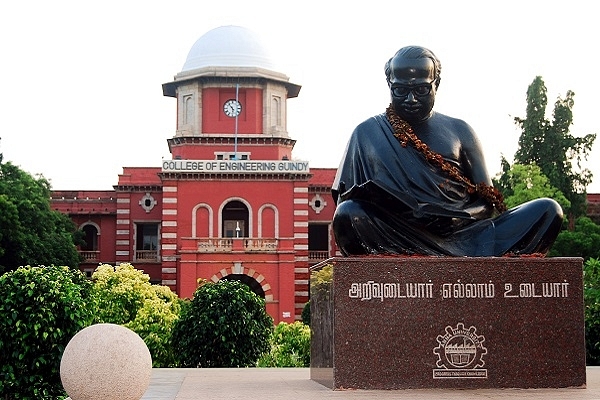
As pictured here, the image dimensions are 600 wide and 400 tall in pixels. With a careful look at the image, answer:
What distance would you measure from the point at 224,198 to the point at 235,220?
6.74 feet

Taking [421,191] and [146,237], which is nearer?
[421,191]

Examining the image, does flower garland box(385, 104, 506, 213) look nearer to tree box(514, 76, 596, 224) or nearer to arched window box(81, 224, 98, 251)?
tree box(514, 76, 596, 224)

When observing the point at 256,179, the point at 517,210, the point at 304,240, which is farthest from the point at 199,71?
the point at 517,210

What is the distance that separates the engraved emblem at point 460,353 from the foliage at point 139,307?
8.64 m

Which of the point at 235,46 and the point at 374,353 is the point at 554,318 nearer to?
the point at 374,353

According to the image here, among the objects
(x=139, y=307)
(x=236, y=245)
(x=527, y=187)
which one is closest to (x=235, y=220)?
(x=236, y=245)

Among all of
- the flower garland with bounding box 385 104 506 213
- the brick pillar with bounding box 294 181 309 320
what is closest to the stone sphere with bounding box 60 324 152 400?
the flower garland with bounding box 385 104 506 213

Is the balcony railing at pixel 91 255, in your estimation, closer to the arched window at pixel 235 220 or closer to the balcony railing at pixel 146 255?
the balcony railing at pixel 146 255

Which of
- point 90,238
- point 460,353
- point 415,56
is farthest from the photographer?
point 90,238

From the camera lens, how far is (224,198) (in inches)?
1259

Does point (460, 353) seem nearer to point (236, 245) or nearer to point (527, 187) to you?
point (527, 187)

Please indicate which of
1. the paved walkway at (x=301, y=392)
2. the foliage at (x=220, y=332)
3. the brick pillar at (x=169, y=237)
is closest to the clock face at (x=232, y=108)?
the brick pillar at (x=169, y=237)

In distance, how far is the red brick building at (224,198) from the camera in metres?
30.9

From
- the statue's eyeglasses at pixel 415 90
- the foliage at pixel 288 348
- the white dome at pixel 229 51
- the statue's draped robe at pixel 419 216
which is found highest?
the white dome at pixel 229 51
